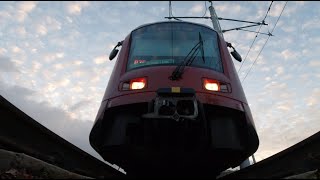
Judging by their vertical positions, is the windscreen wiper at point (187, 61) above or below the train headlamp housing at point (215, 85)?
above

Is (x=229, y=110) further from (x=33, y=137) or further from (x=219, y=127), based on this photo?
(x=33, y=137)

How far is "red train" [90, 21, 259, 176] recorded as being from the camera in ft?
13.9

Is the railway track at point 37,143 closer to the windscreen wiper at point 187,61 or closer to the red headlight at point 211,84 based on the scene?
the windscreen wiper at point 187,61

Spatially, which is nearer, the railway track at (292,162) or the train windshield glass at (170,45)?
the railway track at (292,162)

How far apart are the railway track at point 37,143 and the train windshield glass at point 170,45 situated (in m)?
1.59

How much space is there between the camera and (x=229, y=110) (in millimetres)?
4762

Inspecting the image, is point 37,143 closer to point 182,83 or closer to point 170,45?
point 182,83

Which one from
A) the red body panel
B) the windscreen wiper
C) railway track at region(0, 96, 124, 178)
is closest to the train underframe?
the red body panel

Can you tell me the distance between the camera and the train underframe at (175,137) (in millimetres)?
4223

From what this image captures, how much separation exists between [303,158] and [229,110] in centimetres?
115

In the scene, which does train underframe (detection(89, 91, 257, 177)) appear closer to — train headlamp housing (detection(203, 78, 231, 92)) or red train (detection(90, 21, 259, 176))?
red train (detection(90, 21, 259, 176))

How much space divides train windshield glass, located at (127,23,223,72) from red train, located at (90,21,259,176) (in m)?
0.03

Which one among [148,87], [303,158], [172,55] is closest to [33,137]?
[148,87]

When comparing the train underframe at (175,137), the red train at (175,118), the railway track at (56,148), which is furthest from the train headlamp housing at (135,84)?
the railway track at (56,148)
